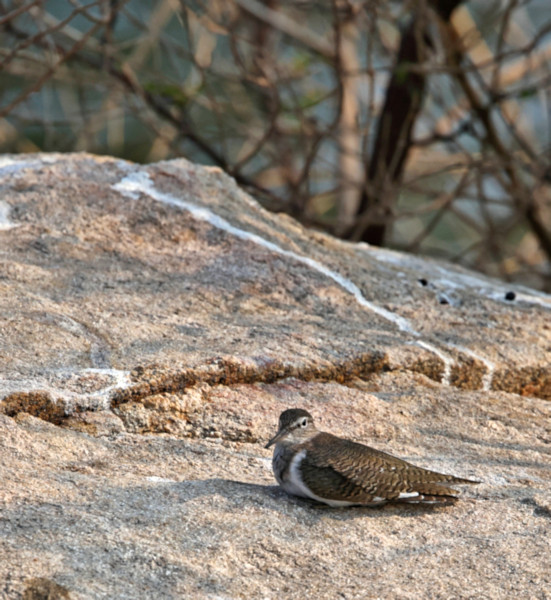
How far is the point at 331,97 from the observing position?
327 inches

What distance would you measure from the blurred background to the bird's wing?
11.2 feet

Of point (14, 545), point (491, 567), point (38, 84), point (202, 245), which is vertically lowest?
point (14, 545)

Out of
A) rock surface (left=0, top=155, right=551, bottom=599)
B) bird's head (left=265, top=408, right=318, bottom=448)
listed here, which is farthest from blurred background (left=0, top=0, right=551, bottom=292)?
bird's head (left=265, top=408, right=318, bottom=448)

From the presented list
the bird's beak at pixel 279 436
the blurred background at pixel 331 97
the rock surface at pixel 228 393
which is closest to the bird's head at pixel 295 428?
the bird's beak at pixel 279 436

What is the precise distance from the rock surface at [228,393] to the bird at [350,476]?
6cm

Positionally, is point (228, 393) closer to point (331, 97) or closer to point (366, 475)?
point (366, 475)

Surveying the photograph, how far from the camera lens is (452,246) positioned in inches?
480

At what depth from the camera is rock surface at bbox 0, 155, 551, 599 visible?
6.98 feet

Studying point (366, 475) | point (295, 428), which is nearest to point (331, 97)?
point (295, 428)

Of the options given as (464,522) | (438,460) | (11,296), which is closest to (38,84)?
(11,296)

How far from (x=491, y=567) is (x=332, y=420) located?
36.7 inches

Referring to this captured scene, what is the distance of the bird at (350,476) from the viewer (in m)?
2.44

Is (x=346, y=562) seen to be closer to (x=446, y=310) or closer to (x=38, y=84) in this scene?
(x=446, y=310)

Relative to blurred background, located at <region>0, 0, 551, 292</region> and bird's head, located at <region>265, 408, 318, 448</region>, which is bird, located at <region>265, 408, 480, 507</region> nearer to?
bird's head, located at <region>265, 408, 318, 448</region>
